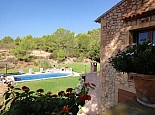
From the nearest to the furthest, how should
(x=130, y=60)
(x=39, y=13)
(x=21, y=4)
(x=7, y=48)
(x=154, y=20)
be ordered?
(x=130, y=60) < (x=154, y=20) < (x=21, y=4) < (x=39, y=13) < (x=7, y=48)

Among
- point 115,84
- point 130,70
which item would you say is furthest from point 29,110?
point 115,84

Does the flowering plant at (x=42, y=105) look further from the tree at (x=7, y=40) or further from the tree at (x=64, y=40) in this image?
the tree at (x=7, y=40)

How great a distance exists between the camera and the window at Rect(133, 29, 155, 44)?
3.67 meters

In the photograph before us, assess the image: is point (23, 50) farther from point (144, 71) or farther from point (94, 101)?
point (144, 71)

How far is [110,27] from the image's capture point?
15.8 ft

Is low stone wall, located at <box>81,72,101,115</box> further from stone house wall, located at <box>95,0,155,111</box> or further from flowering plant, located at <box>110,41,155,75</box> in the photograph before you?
flowering plant, located at <box>110,41,155,75</box>

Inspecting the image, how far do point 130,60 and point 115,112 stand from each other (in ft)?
2.04

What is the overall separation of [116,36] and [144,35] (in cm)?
94

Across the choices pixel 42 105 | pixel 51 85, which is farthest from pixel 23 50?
pixel 42 105

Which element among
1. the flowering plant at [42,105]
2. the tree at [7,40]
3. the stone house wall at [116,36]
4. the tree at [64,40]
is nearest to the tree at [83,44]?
the tree at [64,40]

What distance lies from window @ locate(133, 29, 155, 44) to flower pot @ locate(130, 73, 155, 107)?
2.72 meters

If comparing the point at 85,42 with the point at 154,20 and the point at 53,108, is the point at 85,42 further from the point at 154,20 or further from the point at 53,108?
the point at 53,108

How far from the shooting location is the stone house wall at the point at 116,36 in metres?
3.89

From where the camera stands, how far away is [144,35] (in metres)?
3.89
